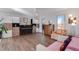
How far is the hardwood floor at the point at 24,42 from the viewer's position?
196 centimetres

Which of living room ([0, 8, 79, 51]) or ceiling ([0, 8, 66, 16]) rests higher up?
ceiling ([0, 8, 66, 16])

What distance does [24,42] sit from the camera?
78.9 inches

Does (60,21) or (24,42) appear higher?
(60,21)

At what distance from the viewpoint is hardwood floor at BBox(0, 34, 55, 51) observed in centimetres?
196

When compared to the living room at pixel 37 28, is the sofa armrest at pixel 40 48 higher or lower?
lower

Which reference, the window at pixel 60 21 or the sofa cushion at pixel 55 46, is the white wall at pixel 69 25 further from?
the sofa cushion at pixel 55 46

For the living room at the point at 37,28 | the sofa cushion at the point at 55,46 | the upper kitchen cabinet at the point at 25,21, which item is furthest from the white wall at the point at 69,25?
the upper kitchen cabinet at the point at 25,21

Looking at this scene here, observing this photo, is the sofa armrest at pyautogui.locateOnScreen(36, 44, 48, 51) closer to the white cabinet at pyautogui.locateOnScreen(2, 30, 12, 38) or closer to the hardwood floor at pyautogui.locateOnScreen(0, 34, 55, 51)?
the hardwood floor at pyautogui.locateOnScreen(0, 34, 55, 51)

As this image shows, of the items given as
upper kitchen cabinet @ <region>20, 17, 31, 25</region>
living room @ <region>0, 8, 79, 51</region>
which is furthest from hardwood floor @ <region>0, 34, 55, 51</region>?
upper kitchen cabinet @ <region>20, 17, 31, 25</region>

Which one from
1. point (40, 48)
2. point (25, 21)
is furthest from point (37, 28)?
point (40, 48)

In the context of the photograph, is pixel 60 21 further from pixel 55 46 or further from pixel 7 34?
pixel 7 34

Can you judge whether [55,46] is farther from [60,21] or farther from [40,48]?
[60,21]

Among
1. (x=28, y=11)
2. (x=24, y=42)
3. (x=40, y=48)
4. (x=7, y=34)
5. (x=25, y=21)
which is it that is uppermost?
(x=28, y=11)
